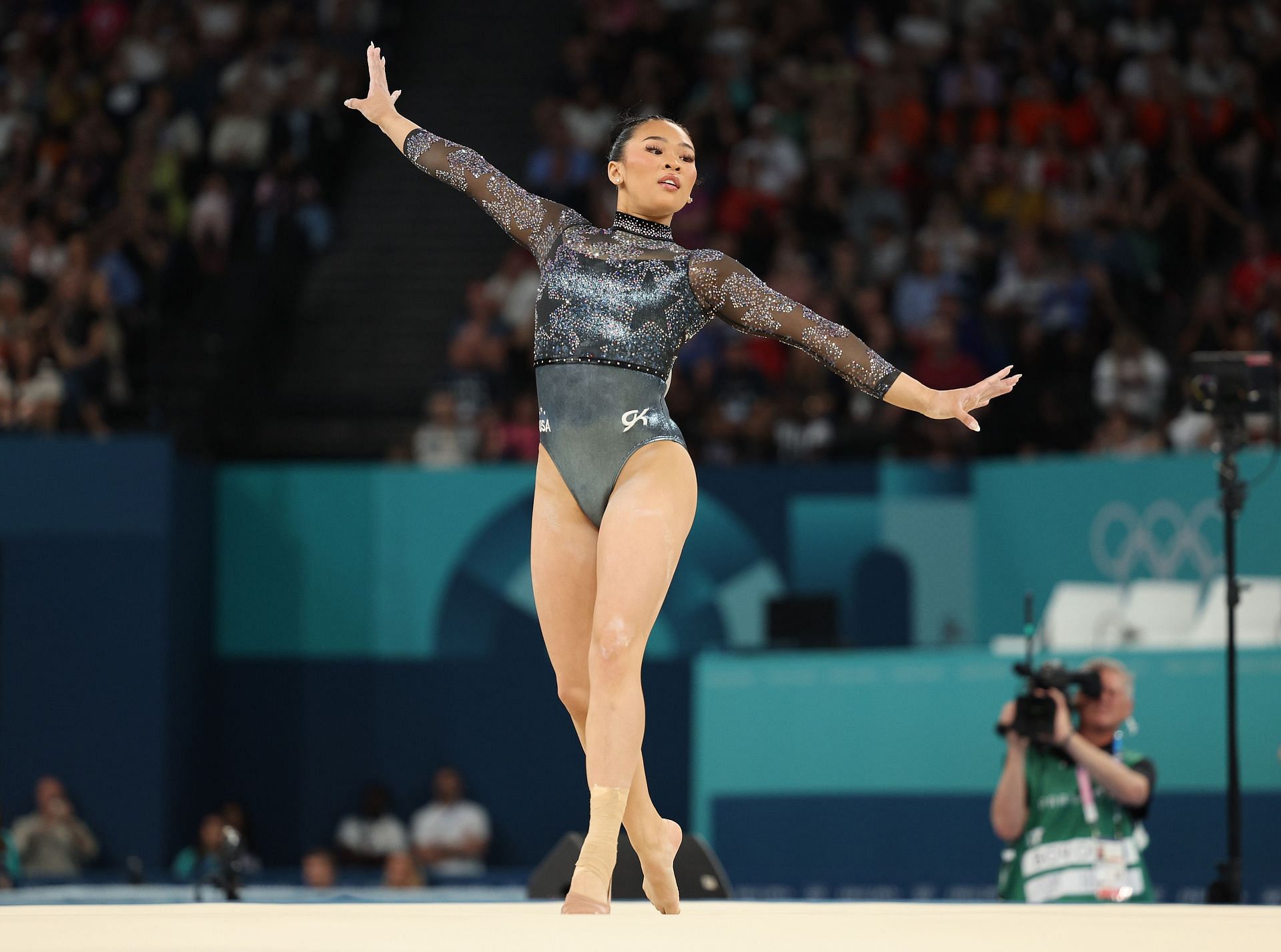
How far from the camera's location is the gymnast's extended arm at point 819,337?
386cm

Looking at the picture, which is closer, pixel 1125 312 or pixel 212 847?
pixel 212 847

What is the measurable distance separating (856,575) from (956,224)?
235cm

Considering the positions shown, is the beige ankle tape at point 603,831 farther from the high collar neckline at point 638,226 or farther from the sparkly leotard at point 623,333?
the high collar neckline at point 638,226

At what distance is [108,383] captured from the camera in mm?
11508

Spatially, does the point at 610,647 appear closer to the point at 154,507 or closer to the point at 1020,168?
the point at 154,507

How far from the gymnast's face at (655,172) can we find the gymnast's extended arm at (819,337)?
16 centimetres

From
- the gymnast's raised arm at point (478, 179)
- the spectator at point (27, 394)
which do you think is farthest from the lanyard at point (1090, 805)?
the spectator at point (27, 394)

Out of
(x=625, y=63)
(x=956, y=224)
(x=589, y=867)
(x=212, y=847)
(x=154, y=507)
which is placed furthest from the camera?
(x=625, y=63)

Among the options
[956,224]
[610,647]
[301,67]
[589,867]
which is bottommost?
[589,867]

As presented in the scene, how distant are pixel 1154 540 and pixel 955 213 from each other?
9.06ft

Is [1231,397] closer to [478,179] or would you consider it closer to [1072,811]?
[1072,811]

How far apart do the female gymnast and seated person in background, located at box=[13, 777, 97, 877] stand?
7116 millimetres

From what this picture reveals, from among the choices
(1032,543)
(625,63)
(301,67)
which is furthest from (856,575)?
(301,67)

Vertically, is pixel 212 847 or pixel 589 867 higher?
pixel 589 867
